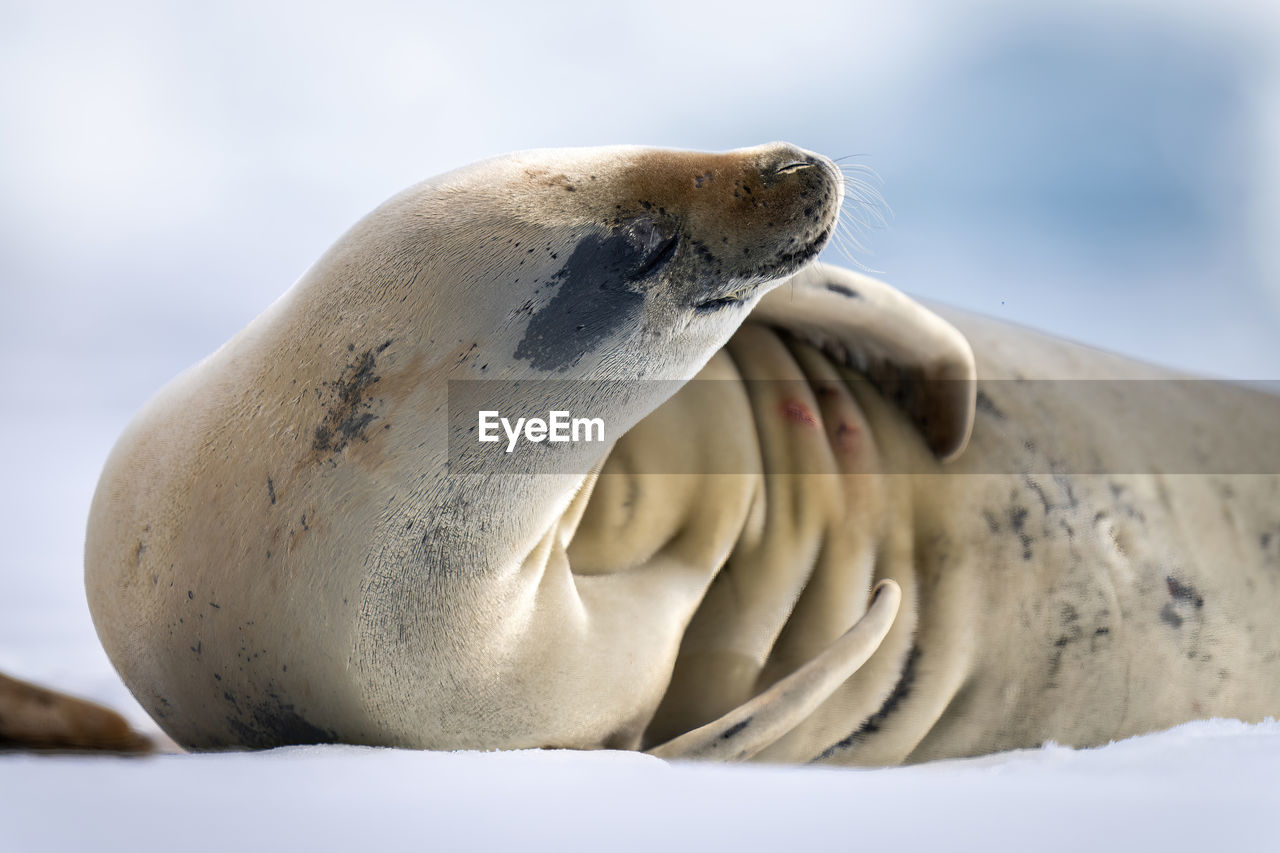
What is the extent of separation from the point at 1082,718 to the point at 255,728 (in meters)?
1.17

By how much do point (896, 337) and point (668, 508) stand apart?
0.43m

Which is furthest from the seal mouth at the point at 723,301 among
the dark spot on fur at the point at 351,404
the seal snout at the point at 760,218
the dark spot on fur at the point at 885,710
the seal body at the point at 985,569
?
the dark spot on fur at the point at 885,710

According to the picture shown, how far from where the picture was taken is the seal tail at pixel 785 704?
4.55 feet

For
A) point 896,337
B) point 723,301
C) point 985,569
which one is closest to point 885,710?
point 985,569

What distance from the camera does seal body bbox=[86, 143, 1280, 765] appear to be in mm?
1165

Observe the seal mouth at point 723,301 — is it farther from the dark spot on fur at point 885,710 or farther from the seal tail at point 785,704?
the dark spot on fur at point 885,710

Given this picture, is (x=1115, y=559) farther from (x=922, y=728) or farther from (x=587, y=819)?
(x=587, y=819)

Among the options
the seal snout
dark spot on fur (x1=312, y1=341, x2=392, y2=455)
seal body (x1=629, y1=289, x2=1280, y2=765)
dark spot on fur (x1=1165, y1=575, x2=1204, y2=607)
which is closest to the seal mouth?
the seal snout

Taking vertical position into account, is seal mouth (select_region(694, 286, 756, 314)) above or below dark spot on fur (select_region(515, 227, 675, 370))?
below

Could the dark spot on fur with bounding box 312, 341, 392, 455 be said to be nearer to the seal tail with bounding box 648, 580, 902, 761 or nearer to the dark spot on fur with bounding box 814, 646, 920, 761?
the seal tail with bounding box 648, 580, 902, 761

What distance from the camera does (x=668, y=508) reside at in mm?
1649

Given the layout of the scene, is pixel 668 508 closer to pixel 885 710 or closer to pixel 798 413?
pixel 798 413

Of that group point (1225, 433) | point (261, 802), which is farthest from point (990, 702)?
point (261, 802)

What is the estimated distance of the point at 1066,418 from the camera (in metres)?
1.88
